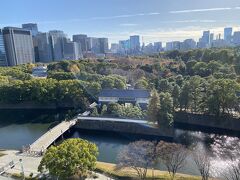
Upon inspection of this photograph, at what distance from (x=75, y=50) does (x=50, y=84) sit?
53157 millimetres

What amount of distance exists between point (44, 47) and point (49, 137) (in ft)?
209

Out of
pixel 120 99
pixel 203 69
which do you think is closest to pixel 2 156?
pixel 120 99

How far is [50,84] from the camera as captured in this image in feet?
105

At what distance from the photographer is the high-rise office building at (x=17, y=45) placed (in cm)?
6675

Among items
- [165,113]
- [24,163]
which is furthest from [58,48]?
[24,163]

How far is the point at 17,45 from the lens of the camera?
69.1m

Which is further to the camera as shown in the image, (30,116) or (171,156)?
(30,116)

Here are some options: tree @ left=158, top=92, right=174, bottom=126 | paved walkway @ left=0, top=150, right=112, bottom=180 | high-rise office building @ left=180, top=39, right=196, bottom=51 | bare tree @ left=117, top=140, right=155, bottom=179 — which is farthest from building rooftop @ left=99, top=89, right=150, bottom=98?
high-rise office building @ left=180, top=39, right=196, bottom=51

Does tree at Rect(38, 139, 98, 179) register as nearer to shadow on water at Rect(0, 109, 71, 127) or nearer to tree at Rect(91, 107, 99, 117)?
tree at Rect(91, 107, 99, 117)

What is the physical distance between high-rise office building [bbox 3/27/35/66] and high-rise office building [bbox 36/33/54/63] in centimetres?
450

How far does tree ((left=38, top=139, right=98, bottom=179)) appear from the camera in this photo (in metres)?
12.3

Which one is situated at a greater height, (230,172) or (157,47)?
(157,47)

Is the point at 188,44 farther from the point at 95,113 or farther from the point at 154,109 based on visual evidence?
the point at 154,109

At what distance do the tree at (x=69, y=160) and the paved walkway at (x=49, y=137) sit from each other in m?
5.50
